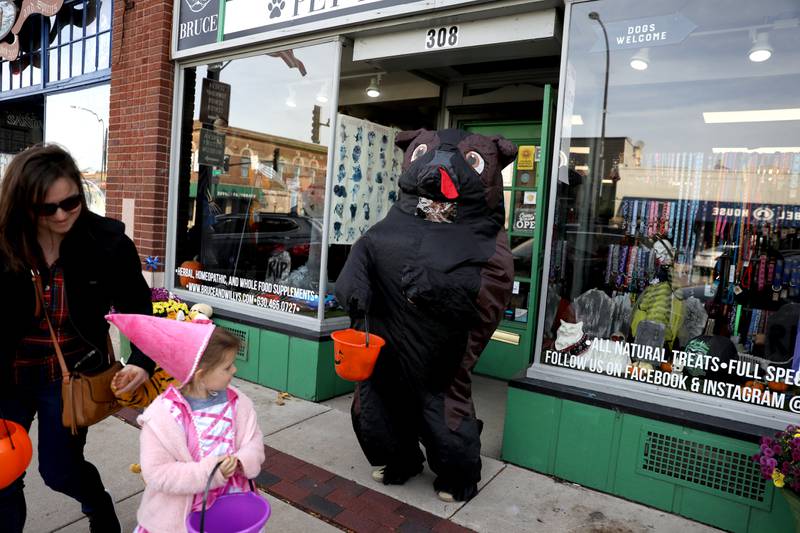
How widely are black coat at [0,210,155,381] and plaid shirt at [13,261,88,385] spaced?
0.02 m

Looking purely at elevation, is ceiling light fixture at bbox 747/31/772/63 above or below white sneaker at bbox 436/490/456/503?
above

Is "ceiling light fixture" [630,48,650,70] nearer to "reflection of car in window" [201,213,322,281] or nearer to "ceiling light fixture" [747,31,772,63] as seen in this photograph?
"ceiling light fixture" [747,31,772,63]

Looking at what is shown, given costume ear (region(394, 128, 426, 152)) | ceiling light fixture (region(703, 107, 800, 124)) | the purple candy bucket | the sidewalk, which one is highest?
ceiling light fixture (region(703, 107, 800, 124))

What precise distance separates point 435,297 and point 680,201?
6.48 feet

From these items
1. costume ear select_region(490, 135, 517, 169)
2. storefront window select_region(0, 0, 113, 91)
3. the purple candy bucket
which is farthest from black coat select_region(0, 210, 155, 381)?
storefront window select_region(0, 0, 113, 91)

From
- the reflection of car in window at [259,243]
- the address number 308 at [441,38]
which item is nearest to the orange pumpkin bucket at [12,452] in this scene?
the reflection of car in window at [259,243]

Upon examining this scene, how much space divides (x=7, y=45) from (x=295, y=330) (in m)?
6.09

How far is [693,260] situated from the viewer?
Result: 11.9 ft

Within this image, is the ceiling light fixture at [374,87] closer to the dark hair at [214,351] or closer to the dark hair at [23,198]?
the dark hair at [23,198]

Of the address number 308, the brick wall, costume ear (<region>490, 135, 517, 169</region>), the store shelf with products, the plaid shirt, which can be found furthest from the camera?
the brick wall

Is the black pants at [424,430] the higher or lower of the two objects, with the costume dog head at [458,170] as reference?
lower

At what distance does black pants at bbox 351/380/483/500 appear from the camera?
298cm

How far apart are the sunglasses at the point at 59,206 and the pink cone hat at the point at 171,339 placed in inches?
20.5

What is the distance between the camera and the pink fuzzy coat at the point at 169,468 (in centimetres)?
170
